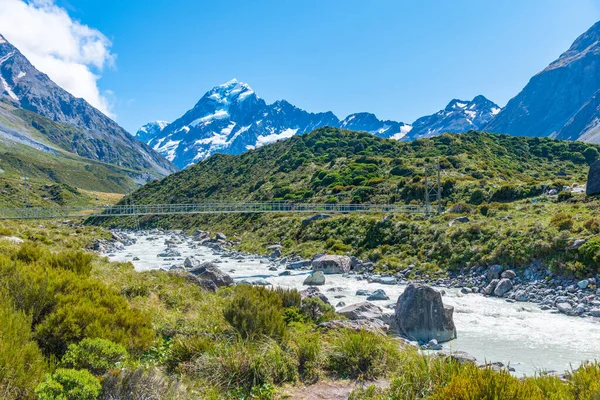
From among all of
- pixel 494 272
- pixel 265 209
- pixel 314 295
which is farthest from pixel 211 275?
pixel 265 209

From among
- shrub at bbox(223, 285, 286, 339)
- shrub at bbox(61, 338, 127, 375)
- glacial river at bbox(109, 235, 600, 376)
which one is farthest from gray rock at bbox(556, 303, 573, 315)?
shrub at bbox(61, 338, 127, 375)

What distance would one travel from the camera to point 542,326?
1360cm

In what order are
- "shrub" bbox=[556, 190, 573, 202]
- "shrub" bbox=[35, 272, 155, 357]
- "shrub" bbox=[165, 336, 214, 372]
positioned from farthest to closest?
"shrub" bbox=[556, 190, 573, 202]
"shrub" bbox=[165, 336, 214, 372]
"shrub" bbox=[35, 272, 155, 357]

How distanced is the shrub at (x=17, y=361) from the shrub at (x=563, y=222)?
24.4m

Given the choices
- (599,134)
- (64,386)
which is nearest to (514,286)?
(64,386)

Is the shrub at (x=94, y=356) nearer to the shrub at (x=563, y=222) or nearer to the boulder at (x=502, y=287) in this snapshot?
the boulder at (x=502, y=287)

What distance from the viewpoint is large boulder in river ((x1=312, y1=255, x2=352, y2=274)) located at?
27.7 metres

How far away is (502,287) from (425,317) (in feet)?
28.8

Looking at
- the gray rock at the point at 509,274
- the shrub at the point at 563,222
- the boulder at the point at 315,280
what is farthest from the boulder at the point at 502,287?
the boulder at the point at 315,280

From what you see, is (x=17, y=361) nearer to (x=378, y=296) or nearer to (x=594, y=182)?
(x=378, y=296)

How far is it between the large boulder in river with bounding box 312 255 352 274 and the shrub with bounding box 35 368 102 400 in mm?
24034

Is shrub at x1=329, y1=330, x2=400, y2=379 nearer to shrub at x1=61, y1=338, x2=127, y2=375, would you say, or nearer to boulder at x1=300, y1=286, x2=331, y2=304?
shrub at x1=61, y1=338, x2=127, y2=375

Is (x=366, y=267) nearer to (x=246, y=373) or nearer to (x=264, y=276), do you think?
(x=264, y=276)

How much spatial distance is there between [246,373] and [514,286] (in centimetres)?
1763
